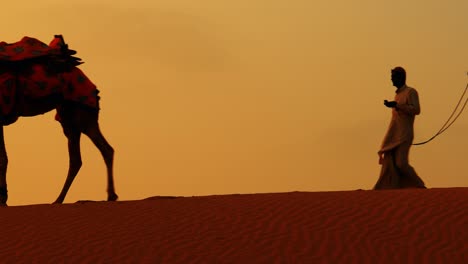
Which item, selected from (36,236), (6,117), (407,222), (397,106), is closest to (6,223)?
(36,236)

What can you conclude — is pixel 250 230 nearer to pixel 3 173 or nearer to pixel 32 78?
pixel 3 173

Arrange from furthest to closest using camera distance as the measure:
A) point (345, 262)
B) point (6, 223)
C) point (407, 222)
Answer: point (6, 223) → point (407, 222) → point (345, 262)

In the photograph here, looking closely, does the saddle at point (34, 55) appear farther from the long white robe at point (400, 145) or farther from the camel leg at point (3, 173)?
the long white robe at point (400, 145)

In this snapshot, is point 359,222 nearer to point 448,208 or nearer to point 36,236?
point 448,208

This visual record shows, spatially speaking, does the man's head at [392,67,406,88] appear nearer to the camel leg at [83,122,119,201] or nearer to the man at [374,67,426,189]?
the man at [374,67,426,189]

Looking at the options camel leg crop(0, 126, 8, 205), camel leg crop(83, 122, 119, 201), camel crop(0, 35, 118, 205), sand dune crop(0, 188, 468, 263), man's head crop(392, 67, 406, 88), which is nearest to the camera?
sand dune crop(0, 188, 468, 263)

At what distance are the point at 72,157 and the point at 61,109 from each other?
676mm

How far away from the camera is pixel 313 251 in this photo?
1094 cm

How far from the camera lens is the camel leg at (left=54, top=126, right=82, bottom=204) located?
14.9 m

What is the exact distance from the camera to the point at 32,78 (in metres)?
14.5

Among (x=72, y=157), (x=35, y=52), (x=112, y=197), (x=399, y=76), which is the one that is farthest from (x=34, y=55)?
(x=399, y=76)

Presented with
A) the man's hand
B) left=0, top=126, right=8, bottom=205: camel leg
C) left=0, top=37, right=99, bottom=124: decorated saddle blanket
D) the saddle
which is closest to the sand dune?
left=0, top=126, right=8, bottom=205: camel leg

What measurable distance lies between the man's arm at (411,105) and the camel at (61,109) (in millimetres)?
4421

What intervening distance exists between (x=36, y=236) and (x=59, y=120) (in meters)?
3.22
